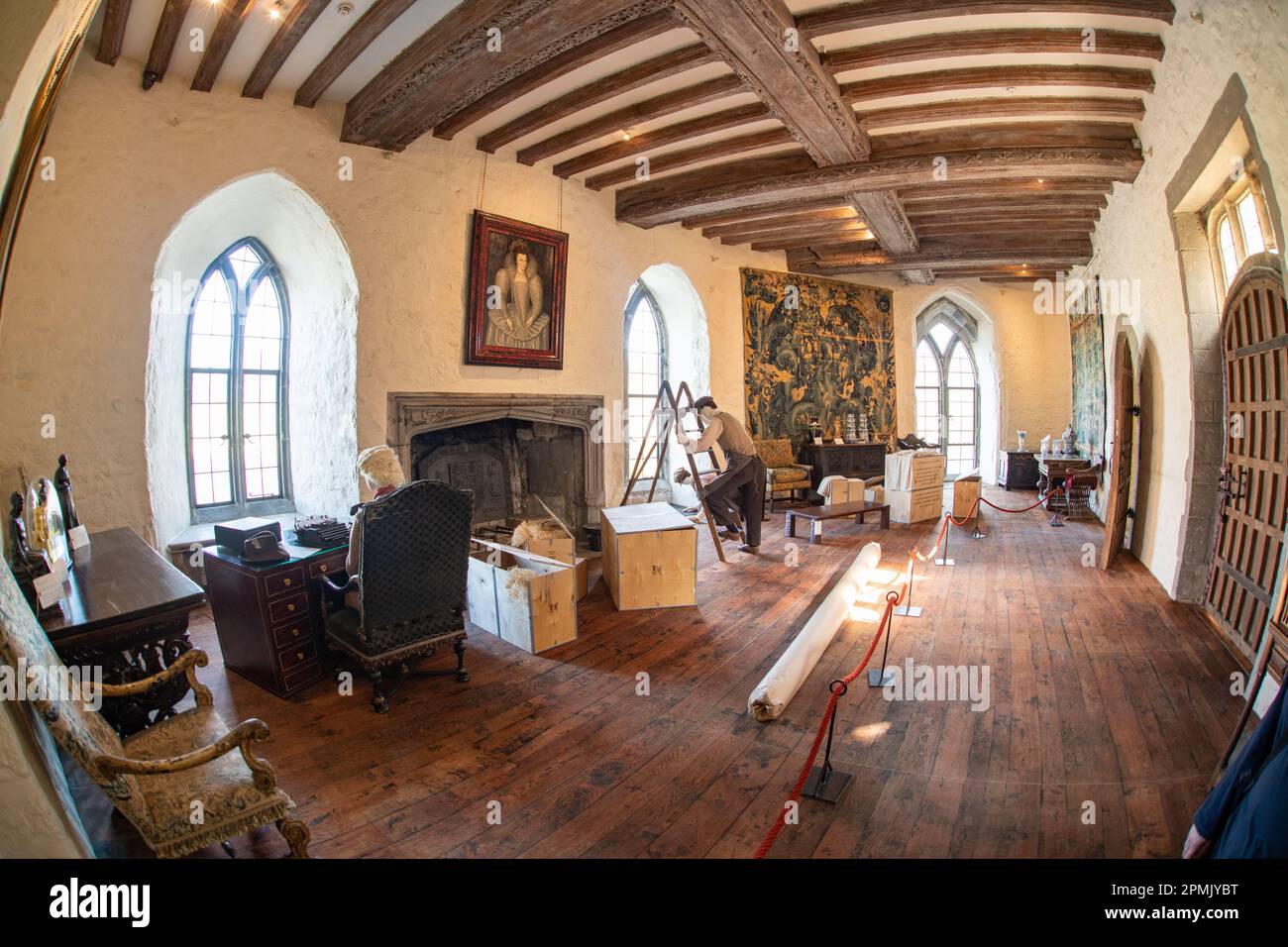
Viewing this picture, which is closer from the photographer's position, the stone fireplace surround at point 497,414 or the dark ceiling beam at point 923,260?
the stone fireplace surround at point 497,414

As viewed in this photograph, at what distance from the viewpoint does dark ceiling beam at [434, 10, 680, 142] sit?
4078 mm

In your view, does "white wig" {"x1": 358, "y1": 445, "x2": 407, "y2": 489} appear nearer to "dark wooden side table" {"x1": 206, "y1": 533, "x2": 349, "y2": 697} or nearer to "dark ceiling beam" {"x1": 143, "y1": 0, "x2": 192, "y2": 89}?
"dark wooden side table" {"x1": 206, "y1": 533, "x2": 349, "y2": 697}

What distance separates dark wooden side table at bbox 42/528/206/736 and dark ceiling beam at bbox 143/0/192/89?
10.7 feet

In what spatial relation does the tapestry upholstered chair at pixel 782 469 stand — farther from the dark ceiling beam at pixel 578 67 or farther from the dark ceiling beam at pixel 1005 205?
the dark ceiling beam at pixel 578 67

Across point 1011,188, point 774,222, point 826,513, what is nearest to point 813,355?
point 774,222

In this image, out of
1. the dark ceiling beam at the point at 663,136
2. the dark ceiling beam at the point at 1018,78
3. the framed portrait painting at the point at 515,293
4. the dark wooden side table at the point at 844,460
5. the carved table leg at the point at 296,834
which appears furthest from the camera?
the dark wooden side table at the point at 844,460

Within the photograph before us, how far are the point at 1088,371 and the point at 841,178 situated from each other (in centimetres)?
719

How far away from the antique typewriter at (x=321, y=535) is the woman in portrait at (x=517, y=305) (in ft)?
8.86

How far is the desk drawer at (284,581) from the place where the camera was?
3647 mm

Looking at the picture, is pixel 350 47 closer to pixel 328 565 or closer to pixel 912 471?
pixel 328 565

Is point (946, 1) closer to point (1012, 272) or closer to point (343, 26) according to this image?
point (343, 26)

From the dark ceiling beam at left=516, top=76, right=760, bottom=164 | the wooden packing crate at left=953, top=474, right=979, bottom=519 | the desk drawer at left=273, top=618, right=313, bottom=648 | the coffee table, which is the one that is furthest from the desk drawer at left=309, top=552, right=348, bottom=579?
the wooden packing crate at left=953, top=474, right=979, bottom=519

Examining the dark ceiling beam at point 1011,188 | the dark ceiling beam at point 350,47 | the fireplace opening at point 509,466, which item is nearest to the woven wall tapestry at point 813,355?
the dark ceiling beam at point 1011,188

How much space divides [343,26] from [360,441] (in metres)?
3.10
